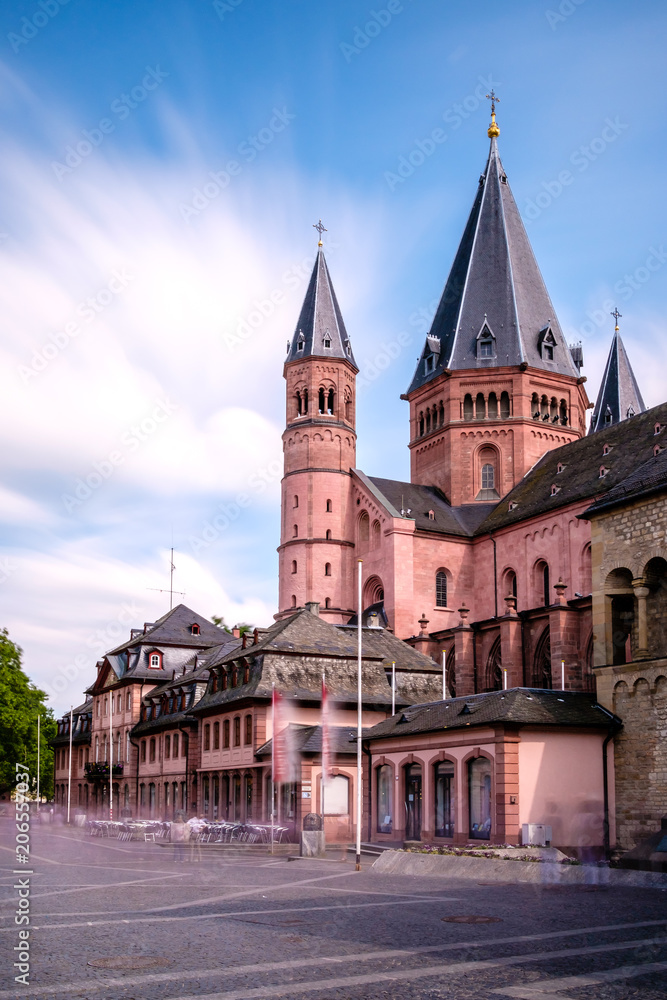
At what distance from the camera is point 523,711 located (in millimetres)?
31328

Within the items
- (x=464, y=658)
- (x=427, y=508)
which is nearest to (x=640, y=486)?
(x=464, y=658)

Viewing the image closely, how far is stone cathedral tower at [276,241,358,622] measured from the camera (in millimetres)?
71875

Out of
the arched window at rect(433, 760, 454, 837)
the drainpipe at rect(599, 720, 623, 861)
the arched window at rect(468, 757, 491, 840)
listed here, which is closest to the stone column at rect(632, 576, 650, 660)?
the drainpipe at rect(599, 720, 623, 861)

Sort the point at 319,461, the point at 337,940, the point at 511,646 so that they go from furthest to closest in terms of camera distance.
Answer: the point at 319,461, the point at 511,646, the point at 337,940

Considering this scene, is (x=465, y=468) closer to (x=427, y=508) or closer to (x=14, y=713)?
(x=427, y=508)

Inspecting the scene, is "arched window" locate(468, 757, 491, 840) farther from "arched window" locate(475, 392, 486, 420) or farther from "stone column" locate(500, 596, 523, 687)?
"arched window" locate(475, 392, 486, 420)

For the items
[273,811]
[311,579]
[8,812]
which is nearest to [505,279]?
[311,579]

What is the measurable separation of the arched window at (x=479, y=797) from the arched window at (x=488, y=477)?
139ft

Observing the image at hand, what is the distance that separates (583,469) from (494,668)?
12497 mm

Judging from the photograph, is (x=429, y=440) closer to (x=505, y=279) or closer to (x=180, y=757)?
(x=505, y=279)

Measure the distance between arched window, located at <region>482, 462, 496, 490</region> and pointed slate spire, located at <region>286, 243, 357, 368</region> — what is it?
40.4 feet

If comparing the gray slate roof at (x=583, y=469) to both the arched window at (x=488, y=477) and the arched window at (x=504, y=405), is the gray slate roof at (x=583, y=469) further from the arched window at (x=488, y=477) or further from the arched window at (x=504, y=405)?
the arched window at (x=504, y=405)

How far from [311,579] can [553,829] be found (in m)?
41.7

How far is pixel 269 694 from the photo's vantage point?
4475 cm
